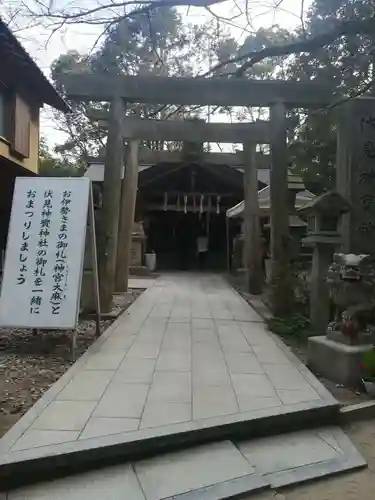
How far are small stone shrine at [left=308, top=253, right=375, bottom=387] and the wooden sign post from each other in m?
2.97

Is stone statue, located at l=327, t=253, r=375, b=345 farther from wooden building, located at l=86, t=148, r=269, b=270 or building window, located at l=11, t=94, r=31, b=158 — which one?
wooden building, located at l=86, t=148, r=269, b=270

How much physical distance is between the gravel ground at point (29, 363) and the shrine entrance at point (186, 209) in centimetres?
1350

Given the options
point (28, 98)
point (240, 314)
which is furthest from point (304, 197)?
point (28, 98)

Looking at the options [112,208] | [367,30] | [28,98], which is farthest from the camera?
[28,98]

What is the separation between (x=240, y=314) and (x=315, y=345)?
372 cm

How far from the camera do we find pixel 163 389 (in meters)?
4.66

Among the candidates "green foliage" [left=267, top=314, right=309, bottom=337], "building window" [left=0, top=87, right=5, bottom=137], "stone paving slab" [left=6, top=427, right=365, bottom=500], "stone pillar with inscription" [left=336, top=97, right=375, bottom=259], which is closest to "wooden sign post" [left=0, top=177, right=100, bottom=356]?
"stone paving slab" [left=6, top=427, right=365, bottom=500]

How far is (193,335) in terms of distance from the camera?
24.1 ft

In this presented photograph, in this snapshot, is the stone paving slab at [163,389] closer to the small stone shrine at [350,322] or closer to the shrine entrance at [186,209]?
the small stone shrine at [350,322]

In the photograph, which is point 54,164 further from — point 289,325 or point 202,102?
point 289,325

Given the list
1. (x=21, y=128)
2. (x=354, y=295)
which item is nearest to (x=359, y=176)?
(x=354, y=295)

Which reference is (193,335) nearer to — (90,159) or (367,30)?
(367,30)

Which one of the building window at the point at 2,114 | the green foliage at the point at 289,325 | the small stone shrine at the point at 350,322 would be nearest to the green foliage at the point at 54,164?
the building window at the point at 2,114

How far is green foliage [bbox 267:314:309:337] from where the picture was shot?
755 cm
